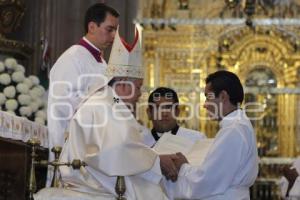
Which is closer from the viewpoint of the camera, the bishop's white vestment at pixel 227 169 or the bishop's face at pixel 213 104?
the bishop's white vestment at pixel 227 169

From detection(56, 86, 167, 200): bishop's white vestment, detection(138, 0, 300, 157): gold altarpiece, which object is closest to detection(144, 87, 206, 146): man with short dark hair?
detection(56, 86, 167, 200): bishop's white vestment

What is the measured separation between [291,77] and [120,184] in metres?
12.6

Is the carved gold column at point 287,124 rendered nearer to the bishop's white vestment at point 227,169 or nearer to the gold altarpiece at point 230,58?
the gold altarpiece at point 230,58

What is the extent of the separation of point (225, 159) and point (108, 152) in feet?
3.58

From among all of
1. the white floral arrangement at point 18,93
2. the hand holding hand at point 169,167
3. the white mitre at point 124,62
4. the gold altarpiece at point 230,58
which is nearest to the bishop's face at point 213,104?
the hand holding hand at point 169,167

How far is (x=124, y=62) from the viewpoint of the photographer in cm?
495

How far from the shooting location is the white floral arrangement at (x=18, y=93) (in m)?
7.10

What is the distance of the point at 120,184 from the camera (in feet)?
14.6

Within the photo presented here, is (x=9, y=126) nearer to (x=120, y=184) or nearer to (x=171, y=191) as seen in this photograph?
(x=171, y=191)

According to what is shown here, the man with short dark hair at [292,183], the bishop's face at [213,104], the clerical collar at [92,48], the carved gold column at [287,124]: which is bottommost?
the man with short dark hair at [292,183]

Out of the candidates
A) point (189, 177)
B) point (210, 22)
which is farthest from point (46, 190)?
point (210, 22)

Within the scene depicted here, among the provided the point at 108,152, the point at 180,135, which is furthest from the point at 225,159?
the point at 180,135

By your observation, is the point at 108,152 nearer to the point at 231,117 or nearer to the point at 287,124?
the point at 231,117

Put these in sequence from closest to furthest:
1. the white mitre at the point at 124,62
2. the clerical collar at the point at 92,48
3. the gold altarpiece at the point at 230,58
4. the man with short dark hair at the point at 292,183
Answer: the white mitre at the point at 124,62
the clerical collar at the point at 92,48
the man with short dark hair at the point at 292,183
the gold altarpiece at the point at 230,58
